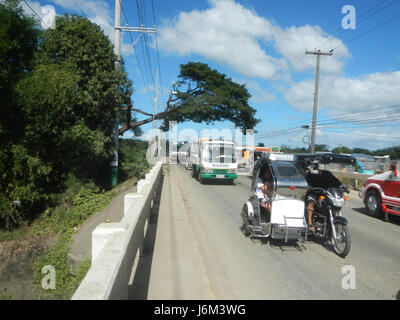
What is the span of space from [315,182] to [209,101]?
1694cm

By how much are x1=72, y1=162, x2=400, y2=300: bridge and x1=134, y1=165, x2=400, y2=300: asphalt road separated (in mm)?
14

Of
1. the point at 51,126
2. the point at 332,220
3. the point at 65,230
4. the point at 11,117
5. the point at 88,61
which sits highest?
the point at 88,61

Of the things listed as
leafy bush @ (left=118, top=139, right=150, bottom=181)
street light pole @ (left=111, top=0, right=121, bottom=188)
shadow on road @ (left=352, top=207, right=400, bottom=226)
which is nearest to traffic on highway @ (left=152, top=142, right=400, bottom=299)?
shadow on road @ (left=352, top=207, right=400, bottom=226)

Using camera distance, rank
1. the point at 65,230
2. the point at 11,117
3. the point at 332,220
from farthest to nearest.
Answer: the point at 65,230 → the point at 11,117 → the point at 332,220

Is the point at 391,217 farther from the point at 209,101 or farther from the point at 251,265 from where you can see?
the point at 209,101

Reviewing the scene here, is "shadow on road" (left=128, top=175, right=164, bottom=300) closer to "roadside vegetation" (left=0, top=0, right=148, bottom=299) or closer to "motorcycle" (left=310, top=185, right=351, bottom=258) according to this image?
"roadside vegetation" (left=0, top=0, right=148, bottom=299)

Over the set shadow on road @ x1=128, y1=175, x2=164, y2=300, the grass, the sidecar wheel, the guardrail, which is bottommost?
the grass

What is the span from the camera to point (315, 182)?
7074 mm

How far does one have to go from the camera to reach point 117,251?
11.2 feet

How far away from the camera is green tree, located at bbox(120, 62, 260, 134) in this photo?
2323 cm

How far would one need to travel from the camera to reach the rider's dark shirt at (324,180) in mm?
6831

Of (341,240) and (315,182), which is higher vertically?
(315,182)

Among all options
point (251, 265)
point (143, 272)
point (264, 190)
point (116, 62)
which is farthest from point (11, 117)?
point (251, 265)
